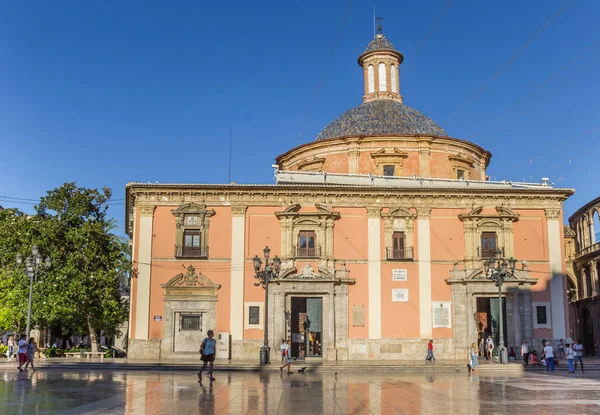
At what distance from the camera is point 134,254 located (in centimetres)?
3109

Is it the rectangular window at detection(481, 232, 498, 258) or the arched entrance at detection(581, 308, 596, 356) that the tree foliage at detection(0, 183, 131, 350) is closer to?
the rectangular window at detection(481, 232, 498, 258)

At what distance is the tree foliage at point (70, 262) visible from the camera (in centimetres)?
3081

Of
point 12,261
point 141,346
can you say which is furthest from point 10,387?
point 12,261

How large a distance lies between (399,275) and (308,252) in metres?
4.45

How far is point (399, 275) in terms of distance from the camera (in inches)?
1248

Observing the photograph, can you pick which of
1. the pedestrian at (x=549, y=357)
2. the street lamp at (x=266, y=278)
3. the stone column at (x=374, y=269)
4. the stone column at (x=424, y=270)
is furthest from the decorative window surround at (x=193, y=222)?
the pedestrian at (x=549, y=357)

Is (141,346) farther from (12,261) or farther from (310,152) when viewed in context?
(310,152)

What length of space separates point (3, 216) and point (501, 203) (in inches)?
1083

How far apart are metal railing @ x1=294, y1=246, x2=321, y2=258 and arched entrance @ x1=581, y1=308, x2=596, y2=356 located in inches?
987

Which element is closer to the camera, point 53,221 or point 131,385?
point 131,385

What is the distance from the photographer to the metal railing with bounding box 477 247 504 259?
105ft

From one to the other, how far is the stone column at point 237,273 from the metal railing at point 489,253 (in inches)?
445

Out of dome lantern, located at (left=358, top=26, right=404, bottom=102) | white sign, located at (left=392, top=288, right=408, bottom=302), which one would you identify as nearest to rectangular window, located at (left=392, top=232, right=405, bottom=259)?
white sign, located at (left=392, top=288, right=408, bottom=302)

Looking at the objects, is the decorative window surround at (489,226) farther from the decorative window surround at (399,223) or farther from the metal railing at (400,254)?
the metal railing at (400,254)
